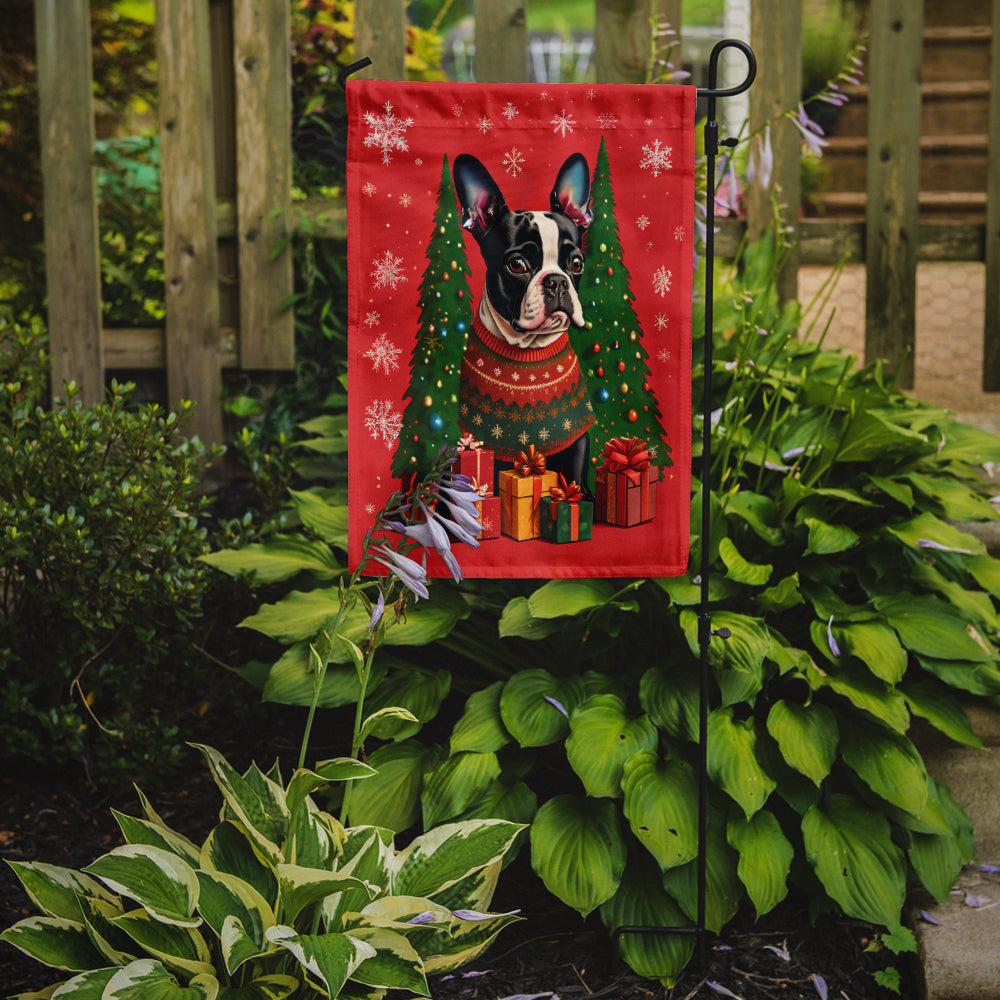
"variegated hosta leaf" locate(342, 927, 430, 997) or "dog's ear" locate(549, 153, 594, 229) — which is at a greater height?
"dog's ear" locate(549, 153, 594, 229)

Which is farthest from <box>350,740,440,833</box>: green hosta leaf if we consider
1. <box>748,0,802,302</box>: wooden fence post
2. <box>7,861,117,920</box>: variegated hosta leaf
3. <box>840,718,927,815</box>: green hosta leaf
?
<box>748,0,802,302</box>: wooden fence post

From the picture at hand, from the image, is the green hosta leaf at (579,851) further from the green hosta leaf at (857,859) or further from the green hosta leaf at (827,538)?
the green hosta leaf at (827,538)

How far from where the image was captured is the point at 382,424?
6.33ft

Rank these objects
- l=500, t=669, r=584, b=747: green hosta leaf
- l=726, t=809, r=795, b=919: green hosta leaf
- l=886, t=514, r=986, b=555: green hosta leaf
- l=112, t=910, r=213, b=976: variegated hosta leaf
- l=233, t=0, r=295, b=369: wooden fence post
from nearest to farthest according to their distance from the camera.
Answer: l=112, t=910, r=213, b=976: variegated hosta leaf, l=726, t=809, r=795, b=919: green hosta leaf, l=500, t=669, r=584, b=747: green hosta leaf, l=886, t=514, r=986, b=555: green hosta leaf, l=233, t=0, r=295, b=369: wooden fence post

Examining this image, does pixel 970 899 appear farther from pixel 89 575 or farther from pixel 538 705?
pixel 89 575

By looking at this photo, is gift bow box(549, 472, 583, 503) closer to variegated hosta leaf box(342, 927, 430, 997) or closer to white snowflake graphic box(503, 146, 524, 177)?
white snowflake graphic box(503, 146, 524, 177)

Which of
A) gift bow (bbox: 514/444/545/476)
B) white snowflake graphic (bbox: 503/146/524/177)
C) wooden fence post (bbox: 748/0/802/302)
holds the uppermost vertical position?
wooden fence post (bbox: 748/0/802/302)

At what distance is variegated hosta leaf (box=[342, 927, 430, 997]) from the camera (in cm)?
165

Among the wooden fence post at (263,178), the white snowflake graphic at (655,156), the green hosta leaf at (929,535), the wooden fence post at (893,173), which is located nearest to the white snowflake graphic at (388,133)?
the white snowflake graphic at (655,156)

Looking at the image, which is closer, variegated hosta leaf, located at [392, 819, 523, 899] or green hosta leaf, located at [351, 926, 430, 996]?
green hosta leaf, located at [351, 926, 430, 996]

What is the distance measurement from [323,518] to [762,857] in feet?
4.32

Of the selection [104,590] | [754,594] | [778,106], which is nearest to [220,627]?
[104,590]

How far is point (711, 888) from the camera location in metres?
2.08

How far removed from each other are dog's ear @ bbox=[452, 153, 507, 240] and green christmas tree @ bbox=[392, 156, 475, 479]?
0.04 meters
